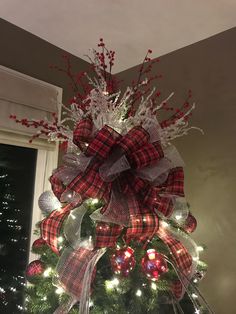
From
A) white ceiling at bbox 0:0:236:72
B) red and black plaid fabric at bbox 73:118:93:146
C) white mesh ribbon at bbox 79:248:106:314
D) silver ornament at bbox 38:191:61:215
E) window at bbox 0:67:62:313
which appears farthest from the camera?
window at bbox 0:67:62:313

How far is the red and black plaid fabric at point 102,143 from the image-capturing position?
0.93m

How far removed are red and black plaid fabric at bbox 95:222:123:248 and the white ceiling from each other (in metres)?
1.09

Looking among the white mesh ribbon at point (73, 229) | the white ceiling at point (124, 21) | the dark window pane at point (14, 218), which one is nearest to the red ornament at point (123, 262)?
the white mesh ribbon at point (73, 229)

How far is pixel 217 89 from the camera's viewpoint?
5.64 ft

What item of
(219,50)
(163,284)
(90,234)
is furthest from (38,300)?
(219,50)

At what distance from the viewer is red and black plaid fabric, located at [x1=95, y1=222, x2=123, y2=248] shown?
3.03ft

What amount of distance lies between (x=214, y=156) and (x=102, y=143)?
95 cm

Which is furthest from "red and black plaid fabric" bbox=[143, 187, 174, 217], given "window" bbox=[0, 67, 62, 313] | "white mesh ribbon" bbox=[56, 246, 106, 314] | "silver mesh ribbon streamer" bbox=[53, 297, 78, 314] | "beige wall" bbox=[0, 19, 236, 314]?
"window" bbox=[0, 67, 62, 313]

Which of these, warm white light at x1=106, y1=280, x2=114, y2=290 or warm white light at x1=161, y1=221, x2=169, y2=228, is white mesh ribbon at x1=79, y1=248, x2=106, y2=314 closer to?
warm white light at x1=106, y1=280, x2=114, y2=290

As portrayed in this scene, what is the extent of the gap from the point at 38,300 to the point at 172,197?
1.89 feet

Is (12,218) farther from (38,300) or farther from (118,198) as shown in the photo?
(118,198)

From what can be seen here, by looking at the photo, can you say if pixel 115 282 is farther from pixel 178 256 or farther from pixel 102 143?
pixel 102 143

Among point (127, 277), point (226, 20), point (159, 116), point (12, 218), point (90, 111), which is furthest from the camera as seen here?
point (159, 116)

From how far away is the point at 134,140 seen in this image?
936 mm
